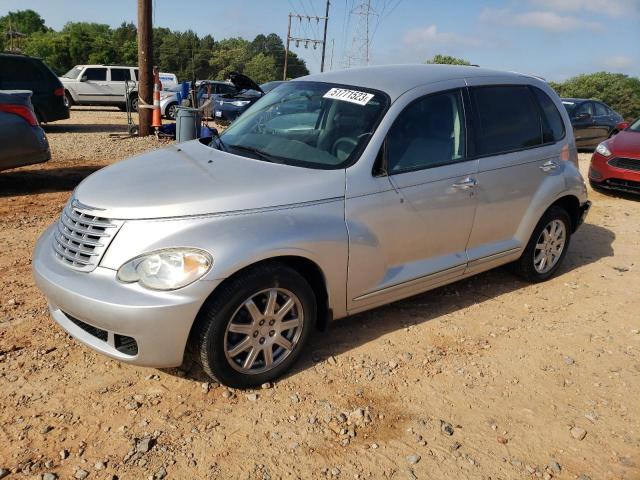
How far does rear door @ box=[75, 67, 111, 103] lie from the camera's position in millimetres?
20245

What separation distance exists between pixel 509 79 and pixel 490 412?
2.78 meters

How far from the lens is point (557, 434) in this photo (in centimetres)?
295

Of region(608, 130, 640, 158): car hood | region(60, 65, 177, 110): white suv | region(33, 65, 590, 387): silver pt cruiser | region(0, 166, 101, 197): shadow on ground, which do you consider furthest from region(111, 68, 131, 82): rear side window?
region(33, 65, 590, 387): silver pt cruiser

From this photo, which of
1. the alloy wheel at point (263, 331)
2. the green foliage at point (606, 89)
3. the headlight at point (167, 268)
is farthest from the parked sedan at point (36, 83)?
the green foliage at point (606, 89)

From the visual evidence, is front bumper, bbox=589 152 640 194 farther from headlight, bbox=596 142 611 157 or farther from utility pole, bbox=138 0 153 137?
utility pole, bbox=138 0 153 137

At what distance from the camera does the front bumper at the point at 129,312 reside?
270 centimetres

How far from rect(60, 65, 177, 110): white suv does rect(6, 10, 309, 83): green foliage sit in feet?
90.3

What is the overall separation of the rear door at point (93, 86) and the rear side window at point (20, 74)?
25.0ft

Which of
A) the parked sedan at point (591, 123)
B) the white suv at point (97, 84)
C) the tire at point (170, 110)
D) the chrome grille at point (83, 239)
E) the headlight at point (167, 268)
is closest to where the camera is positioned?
the headlight at point (167, 268)

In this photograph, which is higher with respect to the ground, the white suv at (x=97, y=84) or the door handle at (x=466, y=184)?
the door handle at (x=466, y=184)

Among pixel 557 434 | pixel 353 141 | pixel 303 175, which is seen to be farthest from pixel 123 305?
pixel 557 434

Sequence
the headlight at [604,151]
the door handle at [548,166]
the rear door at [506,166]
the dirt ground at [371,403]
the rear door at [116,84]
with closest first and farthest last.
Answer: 1. the dirt ground at [371,403]
2. the rear door at [506,166]
3. the door handle at [548,166]
4. the headlight at [604,151]
5. the rear door at [116,84]

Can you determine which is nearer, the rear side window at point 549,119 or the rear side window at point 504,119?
the rear side window at point 504,119

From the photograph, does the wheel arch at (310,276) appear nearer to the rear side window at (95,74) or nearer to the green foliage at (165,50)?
the rear side window at (95,74)
